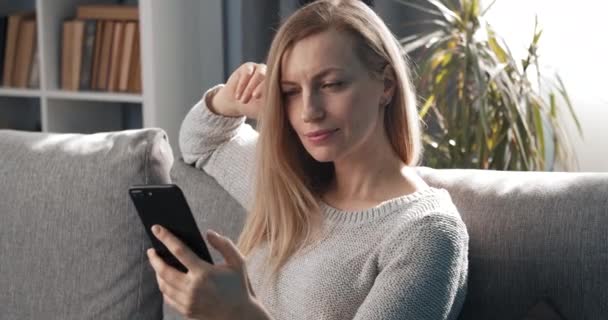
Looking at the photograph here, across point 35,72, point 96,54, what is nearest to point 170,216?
point 96,54

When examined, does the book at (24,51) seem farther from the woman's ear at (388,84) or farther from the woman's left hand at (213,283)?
the woman's left hand at (213,283)

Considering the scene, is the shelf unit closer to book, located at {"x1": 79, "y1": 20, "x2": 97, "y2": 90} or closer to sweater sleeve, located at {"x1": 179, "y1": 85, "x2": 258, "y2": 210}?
book, located at {"x1": 79, "y1": 20, "x2": 97, "y2": 90}

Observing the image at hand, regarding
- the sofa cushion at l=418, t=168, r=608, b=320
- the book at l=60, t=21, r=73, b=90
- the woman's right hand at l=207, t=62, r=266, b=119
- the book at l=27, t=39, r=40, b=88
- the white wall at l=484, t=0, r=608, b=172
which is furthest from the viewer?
the book at l=27, t=39, r=40, b=88

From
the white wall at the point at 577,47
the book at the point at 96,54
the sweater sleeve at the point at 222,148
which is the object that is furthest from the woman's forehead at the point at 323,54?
the book at the point at 96,54

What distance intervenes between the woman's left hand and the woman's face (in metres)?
0.28

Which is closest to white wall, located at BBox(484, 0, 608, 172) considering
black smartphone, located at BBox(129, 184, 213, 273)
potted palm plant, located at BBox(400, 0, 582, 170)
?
potted palm plant, located at BBox(400, 0, 582, 170)

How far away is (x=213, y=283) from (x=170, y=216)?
110 millimetres

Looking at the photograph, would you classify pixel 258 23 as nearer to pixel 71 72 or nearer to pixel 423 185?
pixel 71 72

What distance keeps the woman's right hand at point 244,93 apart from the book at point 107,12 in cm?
141

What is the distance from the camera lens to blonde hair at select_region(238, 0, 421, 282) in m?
1.48

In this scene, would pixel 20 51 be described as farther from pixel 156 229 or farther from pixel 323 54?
pixel 156 229

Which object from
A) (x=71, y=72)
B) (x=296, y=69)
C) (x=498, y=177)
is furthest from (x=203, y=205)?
(x=71, y=72)

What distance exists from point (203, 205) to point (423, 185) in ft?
1.55

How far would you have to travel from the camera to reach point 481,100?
2.37 m
